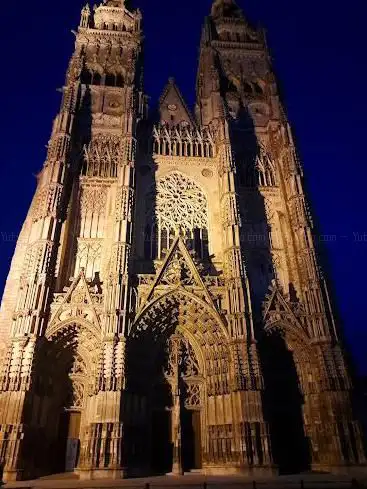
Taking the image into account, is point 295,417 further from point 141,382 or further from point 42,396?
point 42,396

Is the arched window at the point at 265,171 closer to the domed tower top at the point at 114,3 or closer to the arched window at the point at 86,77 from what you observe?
the arched window at the point at 86,77

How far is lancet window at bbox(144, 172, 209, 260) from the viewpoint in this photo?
20.1m

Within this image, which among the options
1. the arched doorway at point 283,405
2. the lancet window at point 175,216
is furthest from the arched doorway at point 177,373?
the lancet window at point 175,216

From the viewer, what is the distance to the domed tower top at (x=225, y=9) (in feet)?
112

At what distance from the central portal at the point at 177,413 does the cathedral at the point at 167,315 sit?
0.18ft

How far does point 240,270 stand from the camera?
57.3ft

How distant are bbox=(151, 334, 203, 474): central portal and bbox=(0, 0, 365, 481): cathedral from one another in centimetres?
6

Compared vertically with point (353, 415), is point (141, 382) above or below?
above

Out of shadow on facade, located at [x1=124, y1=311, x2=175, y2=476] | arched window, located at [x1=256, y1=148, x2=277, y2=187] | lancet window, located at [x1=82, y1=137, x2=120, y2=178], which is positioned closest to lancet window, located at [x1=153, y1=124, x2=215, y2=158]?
lancet window, located at [x1=82, y1=137, x2=120, y2=178]

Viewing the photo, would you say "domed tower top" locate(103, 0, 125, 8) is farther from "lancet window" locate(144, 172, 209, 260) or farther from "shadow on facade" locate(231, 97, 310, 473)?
"shadow on facade" locate(231, 97, 310, 473)

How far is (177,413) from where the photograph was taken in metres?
15.6

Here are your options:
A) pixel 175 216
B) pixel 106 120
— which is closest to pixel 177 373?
pixel 175 216

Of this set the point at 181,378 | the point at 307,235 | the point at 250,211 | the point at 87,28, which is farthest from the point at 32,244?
the point at 87,28

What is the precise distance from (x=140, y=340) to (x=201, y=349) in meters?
2.90
